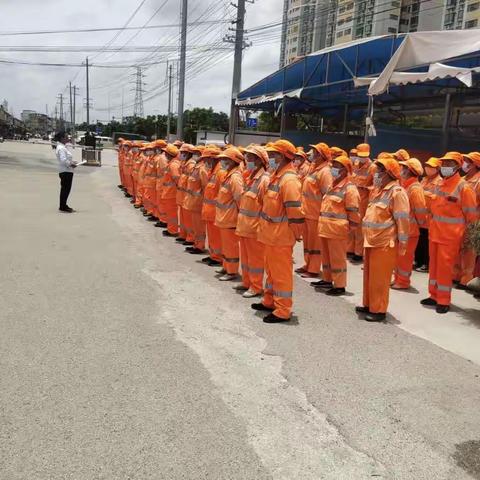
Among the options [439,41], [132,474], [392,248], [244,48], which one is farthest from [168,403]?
[244,48]

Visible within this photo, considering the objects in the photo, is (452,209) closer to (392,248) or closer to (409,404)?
(392,248)

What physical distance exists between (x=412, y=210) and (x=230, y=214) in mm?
2420

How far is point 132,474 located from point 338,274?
Result: 14.4ft

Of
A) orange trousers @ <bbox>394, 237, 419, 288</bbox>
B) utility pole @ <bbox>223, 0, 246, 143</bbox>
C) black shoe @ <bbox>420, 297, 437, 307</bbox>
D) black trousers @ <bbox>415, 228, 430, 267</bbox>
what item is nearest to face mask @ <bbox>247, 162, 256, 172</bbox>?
orange trousers @ <bbox>394, 237, 419, 288</bbox>

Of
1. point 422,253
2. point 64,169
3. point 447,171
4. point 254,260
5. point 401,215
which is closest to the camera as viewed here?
point 401,215

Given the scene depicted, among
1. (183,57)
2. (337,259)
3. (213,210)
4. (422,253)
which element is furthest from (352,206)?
(183,57)

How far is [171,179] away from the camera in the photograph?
1020 cm

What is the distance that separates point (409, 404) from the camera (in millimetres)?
3717

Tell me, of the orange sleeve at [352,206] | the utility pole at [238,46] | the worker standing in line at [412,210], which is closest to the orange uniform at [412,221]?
the worker standing in line at [412,210]

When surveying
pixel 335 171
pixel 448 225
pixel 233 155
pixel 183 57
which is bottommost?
pixel 448 225

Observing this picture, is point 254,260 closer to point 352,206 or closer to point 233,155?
point 352,206

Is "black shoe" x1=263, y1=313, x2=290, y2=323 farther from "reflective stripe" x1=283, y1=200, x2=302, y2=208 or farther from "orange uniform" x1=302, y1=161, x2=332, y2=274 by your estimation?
"orange uniform" x1=302, y1=161, x2=332, y2=274

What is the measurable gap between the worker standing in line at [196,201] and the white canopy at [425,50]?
3752 mm

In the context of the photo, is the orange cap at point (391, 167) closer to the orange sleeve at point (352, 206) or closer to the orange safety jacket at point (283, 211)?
the orange sleeve at point (352, 206)
